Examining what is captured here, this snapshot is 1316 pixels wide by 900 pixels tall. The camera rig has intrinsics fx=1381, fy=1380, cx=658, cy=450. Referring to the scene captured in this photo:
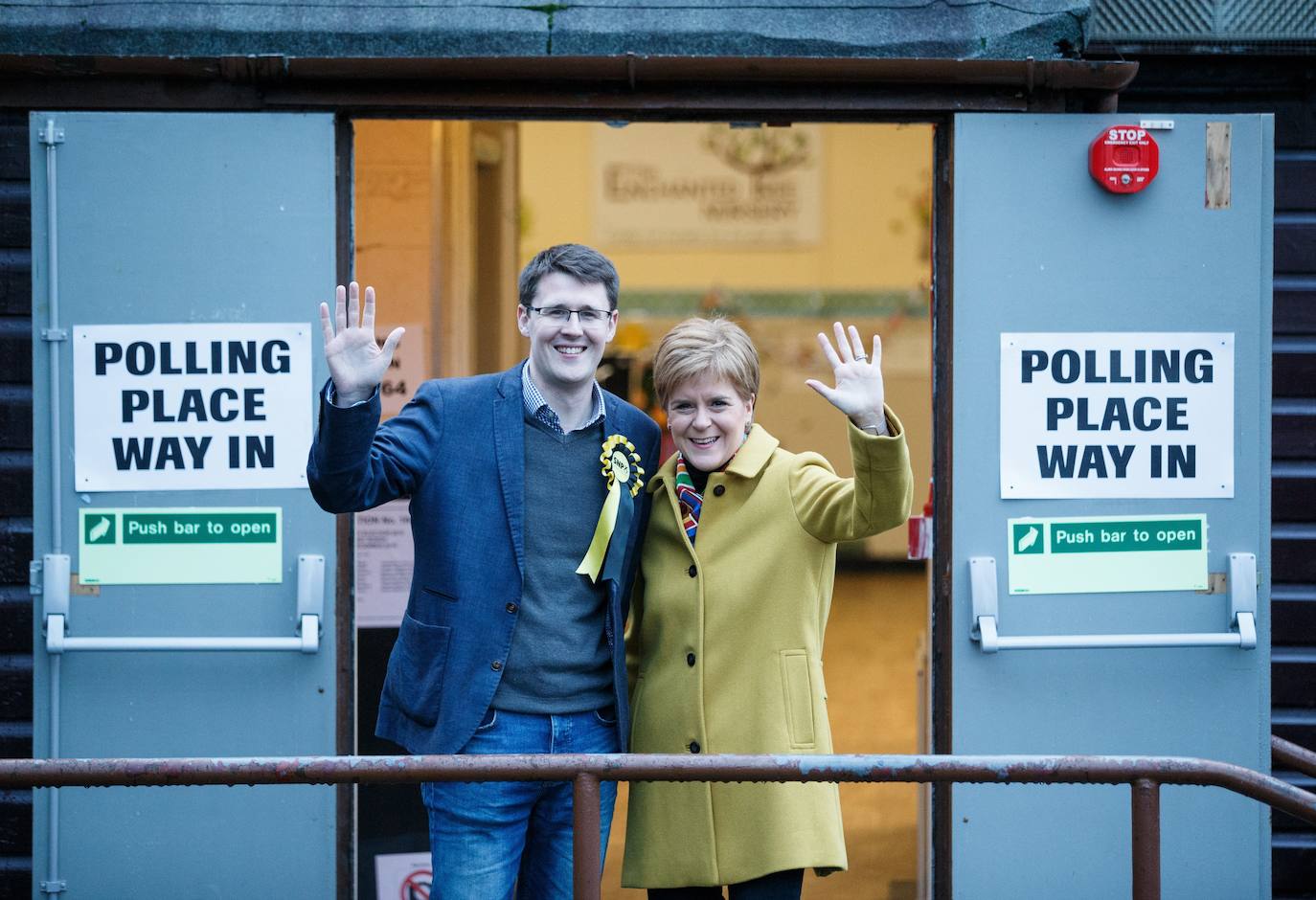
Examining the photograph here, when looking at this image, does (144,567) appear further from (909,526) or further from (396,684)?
(909,526)

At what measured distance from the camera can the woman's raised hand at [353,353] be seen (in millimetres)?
2748

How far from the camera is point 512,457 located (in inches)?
118

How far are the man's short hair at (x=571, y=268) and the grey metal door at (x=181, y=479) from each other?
112 centimetres

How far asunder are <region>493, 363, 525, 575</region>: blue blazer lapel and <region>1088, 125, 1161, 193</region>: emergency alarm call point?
1.97 metres

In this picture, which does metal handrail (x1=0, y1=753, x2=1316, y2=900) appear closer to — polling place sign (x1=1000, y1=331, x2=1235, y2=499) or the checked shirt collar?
the checked shirt collar

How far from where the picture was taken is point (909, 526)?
4230 mm

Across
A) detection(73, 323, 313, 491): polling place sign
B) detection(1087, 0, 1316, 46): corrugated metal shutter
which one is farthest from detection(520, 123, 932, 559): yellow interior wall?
detection(73, 323, 313, 491): polling place sign

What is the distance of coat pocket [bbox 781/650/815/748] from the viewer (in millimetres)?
2973

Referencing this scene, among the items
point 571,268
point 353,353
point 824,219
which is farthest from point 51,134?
point 824,219

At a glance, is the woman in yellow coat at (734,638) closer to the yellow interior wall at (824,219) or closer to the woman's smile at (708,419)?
the woman's smile at (708,419)

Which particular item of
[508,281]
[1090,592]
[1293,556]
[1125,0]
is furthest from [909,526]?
[508,281]

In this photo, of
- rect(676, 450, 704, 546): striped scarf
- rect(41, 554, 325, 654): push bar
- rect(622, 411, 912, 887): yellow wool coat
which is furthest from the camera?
rect(41, 554, 325, 654): push bar

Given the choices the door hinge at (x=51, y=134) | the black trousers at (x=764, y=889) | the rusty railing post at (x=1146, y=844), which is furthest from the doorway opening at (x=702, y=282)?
the rusty railing post at (x=1146, y=844)

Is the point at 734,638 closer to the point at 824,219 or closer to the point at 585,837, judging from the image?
→ the point at 585,837
